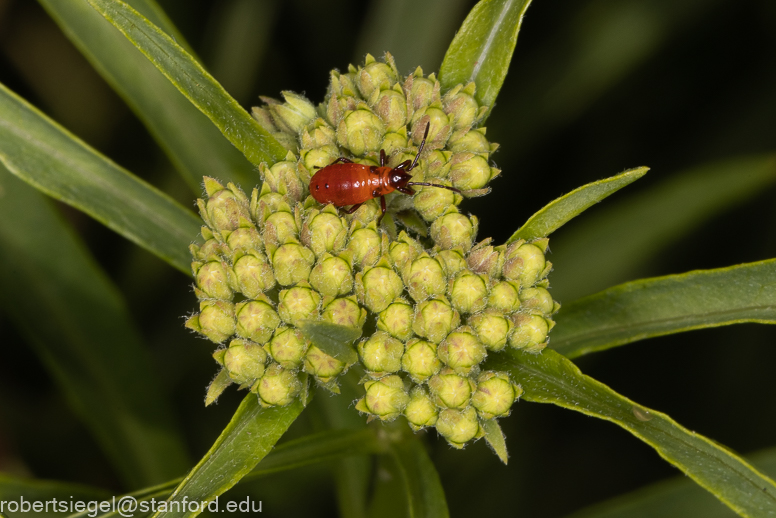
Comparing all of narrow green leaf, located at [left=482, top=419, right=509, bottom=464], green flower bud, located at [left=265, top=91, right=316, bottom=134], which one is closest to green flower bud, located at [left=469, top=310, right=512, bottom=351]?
narrow green leaf, located at [left=482, top=419, right=509, bottom=464]

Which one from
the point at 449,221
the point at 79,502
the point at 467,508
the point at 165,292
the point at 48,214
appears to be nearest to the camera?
the point at 449,221

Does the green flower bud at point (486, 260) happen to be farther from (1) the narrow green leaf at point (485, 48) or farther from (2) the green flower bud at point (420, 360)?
(1) the narrow green leaf at point (485, 48)

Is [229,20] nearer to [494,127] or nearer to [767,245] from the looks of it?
[494,127]

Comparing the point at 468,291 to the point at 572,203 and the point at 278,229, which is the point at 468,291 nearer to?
the point at 572,203

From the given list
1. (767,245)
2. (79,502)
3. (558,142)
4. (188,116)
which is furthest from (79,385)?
(767,245)

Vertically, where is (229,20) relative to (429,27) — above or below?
above

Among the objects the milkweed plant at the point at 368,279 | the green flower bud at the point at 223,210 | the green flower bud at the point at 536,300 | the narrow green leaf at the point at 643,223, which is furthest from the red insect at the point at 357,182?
the narrow green leaf at the point at 643,223
